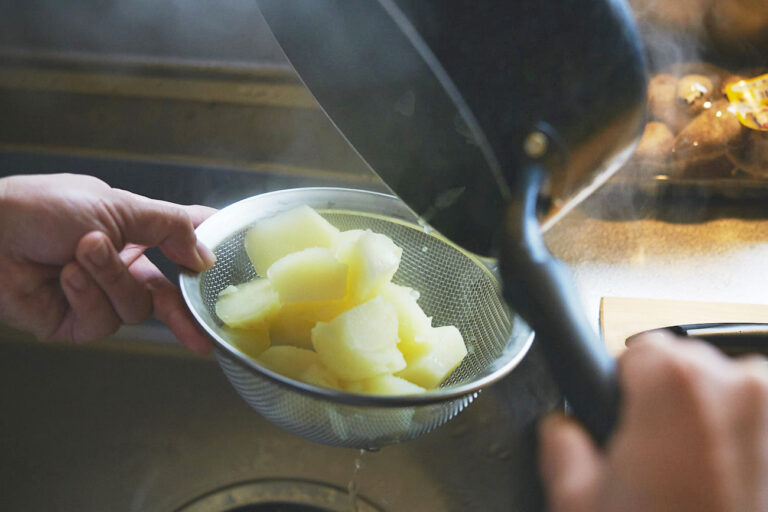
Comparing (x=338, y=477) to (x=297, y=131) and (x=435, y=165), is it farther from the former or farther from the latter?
(x=297, y=131)

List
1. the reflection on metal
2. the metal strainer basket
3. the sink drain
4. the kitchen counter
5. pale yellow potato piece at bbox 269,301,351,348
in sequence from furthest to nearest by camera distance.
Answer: the reflection on metal
the kitchen counter
the sink drain
pale yellow potato piece at bbox 269,301,351,348
the metal strainer basket

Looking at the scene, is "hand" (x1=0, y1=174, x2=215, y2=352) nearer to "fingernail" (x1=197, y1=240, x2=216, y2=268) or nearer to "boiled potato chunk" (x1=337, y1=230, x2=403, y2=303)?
"fingernail" (x1=197, y1=240, x2=216, y2=268)

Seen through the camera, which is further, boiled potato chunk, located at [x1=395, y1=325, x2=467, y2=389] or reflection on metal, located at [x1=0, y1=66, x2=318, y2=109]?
reflection on metal, located at [x1=0, y1=66, x2=318, y2=109]

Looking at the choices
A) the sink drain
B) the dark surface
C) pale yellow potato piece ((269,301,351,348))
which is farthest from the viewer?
the sink drain

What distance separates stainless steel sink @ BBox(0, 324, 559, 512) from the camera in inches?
32.7

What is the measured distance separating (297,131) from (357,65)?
52 cm

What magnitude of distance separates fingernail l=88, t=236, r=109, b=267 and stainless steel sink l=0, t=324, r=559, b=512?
326mm

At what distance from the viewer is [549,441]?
0.41 metres

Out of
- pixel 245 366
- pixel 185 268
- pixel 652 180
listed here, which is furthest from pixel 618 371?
pixel 652 180

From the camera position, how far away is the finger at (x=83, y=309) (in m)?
0.69

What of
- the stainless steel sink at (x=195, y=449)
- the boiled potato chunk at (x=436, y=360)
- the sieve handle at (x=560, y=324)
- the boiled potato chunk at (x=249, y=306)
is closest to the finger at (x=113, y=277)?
the boiled potato chunk at (x=249, y=306)

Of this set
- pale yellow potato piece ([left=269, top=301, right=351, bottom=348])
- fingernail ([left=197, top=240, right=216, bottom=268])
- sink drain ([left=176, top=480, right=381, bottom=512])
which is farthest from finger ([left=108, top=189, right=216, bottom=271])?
sink drain ([left=176, top=480, right=381, bottom=512])

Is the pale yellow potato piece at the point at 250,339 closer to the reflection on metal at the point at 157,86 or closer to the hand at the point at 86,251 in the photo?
the hand at the point at 86,251

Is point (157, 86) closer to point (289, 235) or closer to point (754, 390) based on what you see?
point (289, 235)
